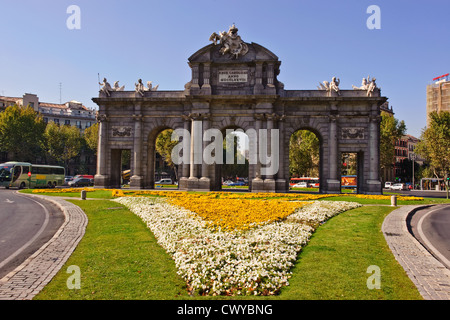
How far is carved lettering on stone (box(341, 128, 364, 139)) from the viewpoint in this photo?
41438 millimetres

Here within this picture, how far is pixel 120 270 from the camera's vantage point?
10.0 metres

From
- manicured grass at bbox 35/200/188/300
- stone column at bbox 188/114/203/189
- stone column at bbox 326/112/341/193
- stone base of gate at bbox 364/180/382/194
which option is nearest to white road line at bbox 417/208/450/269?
manicured grass at bbox 35/200/188/300

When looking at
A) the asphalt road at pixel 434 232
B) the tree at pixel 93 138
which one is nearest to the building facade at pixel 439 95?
the asphalt road at pixel 434 232

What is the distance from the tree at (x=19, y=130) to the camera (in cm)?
7600

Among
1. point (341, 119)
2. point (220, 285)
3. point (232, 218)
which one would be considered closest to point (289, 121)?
point (341, 119)

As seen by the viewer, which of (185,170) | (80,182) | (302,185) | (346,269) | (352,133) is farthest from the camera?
(302,185)

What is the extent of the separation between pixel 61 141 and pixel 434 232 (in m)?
87.4

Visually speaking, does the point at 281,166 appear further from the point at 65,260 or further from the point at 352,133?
the point at 65,260

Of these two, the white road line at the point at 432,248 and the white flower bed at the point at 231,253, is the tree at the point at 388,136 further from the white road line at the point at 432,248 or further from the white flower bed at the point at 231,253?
the white flower bed at the point at 231,253

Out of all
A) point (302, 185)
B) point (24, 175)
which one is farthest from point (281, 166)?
point (24, 175)

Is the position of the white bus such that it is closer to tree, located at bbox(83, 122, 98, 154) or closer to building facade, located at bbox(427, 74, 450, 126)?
tree, located at bbox(83, 122, 98, 154)

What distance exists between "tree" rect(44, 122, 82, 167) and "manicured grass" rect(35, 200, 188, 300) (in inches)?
3089
